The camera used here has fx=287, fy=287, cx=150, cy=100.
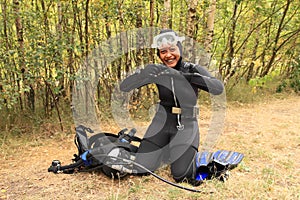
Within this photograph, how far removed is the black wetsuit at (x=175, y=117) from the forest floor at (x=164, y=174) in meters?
0.18

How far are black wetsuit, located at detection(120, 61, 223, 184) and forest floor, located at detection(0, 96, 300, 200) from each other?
0.18 metres

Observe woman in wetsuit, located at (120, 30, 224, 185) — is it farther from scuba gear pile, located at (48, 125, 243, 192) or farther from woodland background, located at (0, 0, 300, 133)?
woodland background, located at (0, 0, 300, 133)

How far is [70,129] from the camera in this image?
484 centimetres

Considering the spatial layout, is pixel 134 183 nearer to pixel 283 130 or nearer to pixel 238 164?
pixel 238 164

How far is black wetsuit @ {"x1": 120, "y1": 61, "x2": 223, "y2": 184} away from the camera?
2.78 metres

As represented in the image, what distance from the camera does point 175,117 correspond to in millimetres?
3006

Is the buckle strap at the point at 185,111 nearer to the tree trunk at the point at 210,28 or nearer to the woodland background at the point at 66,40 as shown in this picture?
the woodland background at the point at 66,40

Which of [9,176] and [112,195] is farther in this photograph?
[9,176]

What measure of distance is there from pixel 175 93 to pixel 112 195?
1188mm

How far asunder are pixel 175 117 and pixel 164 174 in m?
0.59

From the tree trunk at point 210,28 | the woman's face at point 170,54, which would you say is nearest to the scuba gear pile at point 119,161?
the woman's face at point 170,54

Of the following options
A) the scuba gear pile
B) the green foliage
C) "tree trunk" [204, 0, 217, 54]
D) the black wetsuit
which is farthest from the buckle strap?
the green foliage

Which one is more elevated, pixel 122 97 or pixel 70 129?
pixel 122 97

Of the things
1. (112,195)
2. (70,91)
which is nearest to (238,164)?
(112,195)
